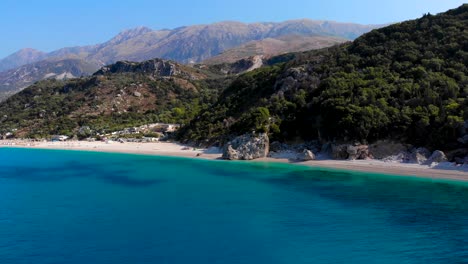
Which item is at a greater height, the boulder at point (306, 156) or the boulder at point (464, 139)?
the boulder at point (464, 139)

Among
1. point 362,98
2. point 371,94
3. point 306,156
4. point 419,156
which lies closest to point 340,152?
point 306,156

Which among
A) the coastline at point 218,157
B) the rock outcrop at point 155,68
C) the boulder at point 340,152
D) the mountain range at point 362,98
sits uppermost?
the rock outcrop at point 155,68

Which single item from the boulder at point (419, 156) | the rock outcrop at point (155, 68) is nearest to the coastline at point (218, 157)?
the boulder at point (419, 156)

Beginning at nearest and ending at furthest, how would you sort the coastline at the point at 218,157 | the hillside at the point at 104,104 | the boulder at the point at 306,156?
the coastline at the point at 218,157
the boulder at the point at 306,156
the hillside at the point at 104,104

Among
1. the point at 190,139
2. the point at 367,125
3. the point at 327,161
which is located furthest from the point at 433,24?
the point at 190,139

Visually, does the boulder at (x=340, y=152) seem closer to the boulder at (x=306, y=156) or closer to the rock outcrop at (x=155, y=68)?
the boulder at (x=306, y=156)
